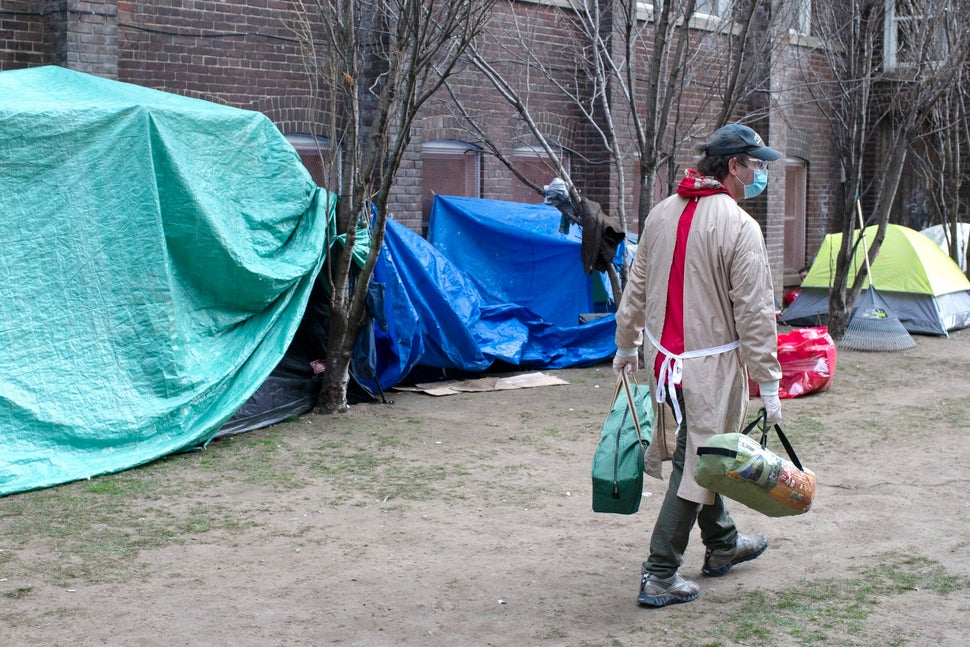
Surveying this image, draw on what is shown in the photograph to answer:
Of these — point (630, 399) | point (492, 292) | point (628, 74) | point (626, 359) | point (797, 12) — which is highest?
point (797, 12)

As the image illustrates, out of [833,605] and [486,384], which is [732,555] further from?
[486,384]

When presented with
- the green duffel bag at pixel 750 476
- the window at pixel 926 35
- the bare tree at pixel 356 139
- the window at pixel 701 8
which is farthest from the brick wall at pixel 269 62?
the green duffel bag at pixel 750 476

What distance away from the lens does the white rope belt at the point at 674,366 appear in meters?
4.22

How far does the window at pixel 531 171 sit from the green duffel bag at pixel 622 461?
805 centimetres

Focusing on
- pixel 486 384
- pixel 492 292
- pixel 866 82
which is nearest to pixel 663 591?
pixel 486 384

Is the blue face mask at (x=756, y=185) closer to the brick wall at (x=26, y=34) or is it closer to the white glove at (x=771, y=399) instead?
the white glove at (x=771, y=399)

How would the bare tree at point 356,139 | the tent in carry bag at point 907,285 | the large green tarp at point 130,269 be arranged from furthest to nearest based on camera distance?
the tent in carry bag at point 907,285
the bare tree at point 356,139
the large green tarp at point 130,269

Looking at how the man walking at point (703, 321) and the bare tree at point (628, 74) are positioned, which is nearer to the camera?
the man walking at point (703, 321)

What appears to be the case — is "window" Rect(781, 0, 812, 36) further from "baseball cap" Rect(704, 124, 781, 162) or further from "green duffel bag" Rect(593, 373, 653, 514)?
"green duffel bag" Rect(593, 373, 653, 514)

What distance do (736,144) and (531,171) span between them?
8311 mm

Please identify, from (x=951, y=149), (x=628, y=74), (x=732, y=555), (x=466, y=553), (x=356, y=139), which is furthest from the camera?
(x=951, y=149)

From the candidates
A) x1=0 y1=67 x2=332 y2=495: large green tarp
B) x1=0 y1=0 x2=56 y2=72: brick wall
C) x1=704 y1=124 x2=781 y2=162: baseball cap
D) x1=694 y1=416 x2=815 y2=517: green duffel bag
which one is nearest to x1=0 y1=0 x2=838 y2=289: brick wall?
x1=0 y1=0 x2=56 y2=72: brick wall

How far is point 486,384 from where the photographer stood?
9.43 meters

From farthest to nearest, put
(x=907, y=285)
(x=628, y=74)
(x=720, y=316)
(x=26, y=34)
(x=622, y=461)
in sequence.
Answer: (x=907, y=285)
(x=628, y=74)
(x=26, y=34)
(x=622, y=461)
(x=720, y=316)
